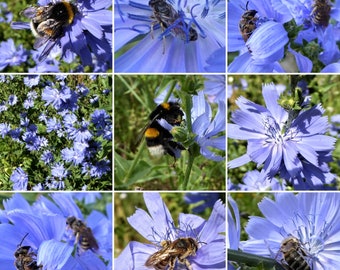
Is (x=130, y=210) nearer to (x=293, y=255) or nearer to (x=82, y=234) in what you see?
(x=82, y=234)

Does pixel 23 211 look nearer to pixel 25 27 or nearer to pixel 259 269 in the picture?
pixel 25 27

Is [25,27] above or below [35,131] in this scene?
above

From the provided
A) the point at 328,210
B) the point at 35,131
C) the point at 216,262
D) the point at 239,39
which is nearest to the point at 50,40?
the point at 35,131

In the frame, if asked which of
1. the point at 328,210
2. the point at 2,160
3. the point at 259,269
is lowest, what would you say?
the point at 259,269

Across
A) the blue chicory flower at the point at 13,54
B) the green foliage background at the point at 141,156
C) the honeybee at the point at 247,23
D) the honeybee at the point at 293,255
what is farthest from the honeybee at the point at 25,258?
the honeybee at the point at 247,23

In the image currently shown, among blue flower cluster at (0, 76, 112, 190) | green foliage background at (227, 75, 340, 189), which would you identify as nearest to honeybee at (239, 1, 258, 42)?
green foliage background at (227, 75, 340, 189)

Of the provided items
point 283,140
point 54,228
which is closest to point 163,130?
point 283,140
